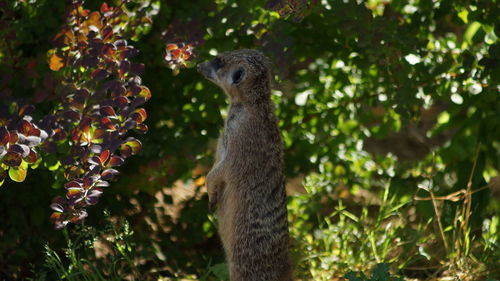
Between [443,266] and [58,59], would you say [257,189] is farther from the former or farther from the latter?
[443,266]

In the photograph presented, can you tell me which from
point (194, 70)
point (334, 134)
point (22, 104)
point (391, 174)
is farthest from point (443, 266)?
point (22, 104)

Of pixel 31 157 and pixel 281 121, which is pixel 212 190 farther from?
pixel 281 121

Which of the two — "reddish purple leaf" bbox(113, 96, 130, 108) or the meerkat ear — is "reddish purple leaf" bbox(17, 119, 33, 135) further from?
the meerkat ear

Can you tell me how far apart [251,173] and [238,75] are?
1.58 ft

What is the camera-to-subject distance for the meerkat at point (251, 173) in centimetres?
330

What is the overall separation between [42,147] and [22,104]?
31 centimetres

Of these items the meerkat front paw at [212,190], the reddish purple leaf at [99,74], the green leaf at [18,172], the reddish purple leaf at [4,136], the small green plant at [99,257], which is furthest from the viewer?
the small green plant at [99,257]

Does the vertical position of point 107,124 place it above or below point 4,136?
below

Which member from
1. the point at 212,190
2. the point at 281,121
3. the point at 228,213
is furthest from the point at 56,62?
the point at 281,121

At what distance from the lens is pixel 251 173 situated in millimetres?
3328

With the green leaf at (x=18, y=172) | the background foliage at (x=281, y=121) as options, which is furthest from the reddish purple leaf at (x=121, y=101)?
the green leaf at (x=18, y=172)

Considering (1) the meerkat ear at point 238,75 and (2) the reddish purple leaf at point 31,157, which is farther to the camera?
(1) the meerkat ear at point 238,75

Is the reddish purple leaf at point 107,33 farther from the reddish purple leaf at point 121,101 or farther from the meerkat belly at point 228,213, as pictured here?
the meerkat belly at point 228,213

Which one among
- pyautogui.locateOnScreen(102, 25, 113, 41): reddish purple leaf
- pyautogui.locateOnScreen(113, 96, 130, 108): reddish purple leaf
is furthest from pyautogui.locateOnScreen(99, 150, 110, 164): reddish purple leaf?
pyautogui.locateOnScreen(102, 25, 113, 41): reddish purple leaf
